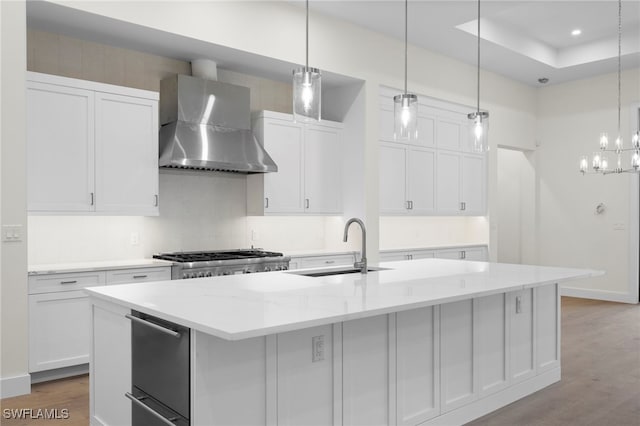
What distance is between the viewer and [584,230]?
8.23 m

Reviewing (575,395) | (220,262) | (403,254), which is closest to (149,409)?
(220,262)

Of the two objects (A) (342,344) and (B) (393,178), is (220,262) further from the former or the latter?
(B) (393,178)

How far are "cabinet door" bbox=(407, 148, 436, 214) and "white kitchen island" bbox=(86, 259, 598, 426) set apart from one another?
10.0 feet

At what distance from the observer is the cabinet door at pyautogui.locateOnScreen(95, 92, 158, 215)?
4.42m

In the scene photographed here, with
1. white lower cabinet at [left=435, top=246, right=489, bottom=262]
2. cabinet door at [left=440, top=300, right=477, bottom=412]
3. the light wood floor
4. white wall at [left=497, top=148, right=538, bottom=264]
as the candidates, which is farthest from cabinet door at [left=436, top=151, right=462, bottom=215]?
cabinet door at [left=440, top=300, right=477, bottom=412]

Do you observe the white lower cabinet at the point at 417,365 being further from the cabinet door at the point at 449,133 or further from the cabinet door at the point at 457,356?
the cabinet door at the point at 449,133

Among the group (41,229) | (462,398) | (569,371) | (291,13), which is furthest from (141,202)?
(569,371)

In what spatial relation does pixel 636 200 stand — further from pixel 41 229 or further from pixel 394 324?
pixel 41 229

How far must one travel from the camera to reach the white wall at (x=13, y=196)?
3.67m

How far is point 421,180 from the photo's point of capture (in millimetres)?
6941

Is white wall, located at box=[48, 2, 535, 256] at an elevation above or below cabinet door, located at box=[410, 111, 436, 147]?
above

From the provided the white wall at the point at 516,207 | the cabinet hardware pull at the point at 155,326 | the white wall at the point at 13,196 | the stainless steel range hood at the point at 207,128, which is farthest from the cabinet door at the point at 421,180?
the cabinet hardware pull at the point at 155,326

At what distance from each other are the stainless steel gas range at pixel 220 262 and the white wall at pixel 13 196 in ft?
4.04

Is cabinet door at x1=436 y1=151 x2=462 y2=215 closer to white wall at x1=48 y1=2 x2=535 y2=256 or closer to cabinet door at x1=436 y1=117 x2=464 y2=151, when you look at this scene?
cabinet door at x1=436 y1=117 x2=464 y2=151
